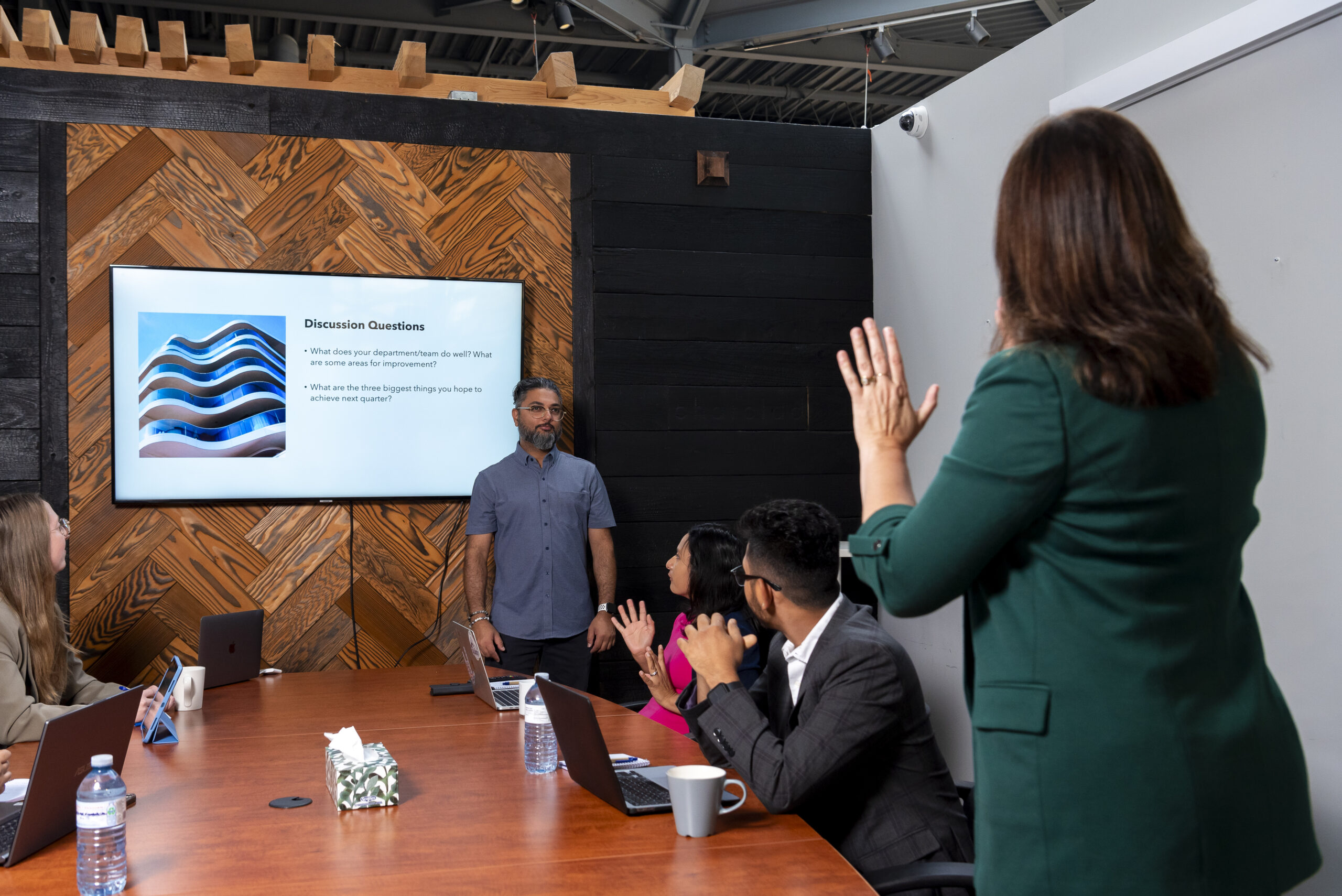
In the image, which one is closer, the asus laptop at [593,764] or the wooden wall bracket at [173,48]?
the asus laptop at [593,764]

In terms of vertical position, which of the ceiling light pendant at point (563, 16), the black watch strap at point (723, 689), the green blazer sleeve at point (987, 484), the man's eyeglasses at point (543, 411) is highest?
the ceiling light pendant at point (563, 16)

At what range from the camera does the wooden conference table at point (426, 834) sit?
1.42 m

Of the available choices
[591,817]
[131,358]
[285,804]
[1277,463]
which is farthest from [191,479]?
[1277,463]

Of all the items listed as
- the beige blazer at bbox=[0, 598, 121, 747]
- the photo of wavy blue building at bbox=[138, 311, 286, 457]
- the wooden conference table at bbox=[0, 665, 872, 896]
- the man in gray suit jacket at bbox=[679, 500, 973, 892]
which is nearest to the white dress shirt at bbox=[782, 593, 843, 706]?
the man in gray suit jacket at bbox=[679, 500, 973, 892]

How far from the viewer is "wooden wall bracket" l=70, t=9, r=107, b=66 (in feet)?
12.4

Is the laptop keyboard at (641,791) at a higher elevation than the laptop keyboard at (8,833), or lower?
lower

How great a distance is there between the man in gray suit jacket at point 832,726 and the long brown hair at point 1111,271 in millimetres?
807

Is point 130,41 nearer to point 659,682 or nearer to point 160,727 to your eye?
point 160,727

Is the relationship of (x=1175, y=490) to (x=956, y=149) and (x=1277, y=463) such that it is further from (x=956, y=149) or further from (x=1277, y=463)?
(x=956, y=149)

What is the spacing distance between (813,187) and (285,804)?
357 centimetres

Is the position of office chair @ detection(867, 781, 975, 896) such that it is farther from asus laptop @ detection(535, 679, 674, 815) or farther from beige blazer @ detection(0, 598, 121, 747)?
beige blazer @ detection(0, 598, 121, 747)

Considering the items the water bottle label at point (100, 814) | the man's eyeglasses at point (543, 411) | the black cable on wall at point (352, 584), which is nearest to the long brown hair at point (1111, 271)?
the water bottle label at point (100, 814)

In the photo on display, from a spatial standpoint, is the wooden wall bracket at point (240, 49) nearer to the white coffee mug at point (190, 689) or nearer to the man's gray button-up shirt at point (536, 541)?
the man's gray button-up shirt at point (536, 541)

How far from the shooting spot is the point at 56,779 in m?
1.57
